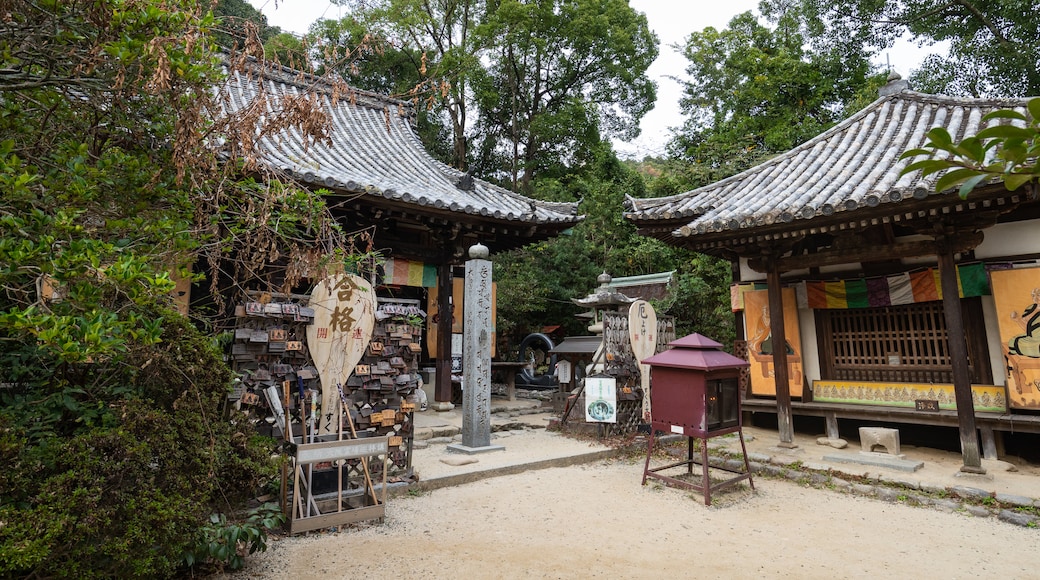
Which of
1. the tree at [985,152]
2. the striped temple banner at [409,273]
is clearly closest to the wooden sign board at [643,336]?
the striped temple banner at [409,273]

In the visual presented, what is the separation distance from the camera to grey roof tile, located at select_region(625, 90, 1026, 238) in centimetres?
665

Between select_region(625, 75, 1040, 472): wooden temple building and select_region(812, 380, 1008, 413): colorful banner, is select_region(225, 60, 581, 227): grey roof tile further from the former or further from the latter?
select_region(812, 380, 1008, 413): colorful banner

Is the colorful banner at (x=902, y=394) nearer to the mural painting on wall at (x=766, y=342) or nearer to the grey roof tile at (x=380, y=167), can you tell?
the mural painting on wall at (x=766, y=342)

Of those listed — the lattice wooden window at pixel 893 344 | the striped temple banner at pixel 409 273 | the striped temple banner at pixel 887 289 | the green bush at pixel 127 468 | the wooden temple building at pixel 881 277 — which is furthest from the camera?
the striped temple banner at pixel 409 273

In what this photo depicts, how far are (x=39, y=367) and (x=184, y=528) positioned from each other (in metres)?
1.16

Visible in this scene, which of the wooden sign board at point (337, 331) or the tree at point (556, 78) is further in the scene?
the tree at point (556, 78)

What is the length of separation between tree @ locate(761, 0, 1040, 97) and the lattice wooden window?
11100 millimetres

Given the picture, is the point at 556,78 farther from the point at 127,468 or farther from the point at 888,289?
the point at 127,468

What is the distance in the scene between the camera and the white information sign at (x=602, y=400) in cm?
806

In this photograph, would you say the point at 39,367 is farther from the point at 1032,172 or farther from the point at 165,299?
the point at 1032,172

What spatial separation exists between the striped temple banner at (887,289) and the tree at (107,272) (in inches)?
320

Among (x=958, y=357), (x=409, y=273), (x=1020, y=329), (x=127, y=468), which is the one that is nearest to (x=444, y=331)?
(x=409, y=273)

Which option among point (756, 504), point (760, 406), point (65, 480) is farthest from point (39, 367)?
point (760, 406)

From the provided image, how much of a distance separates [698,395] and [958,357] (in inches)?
138
